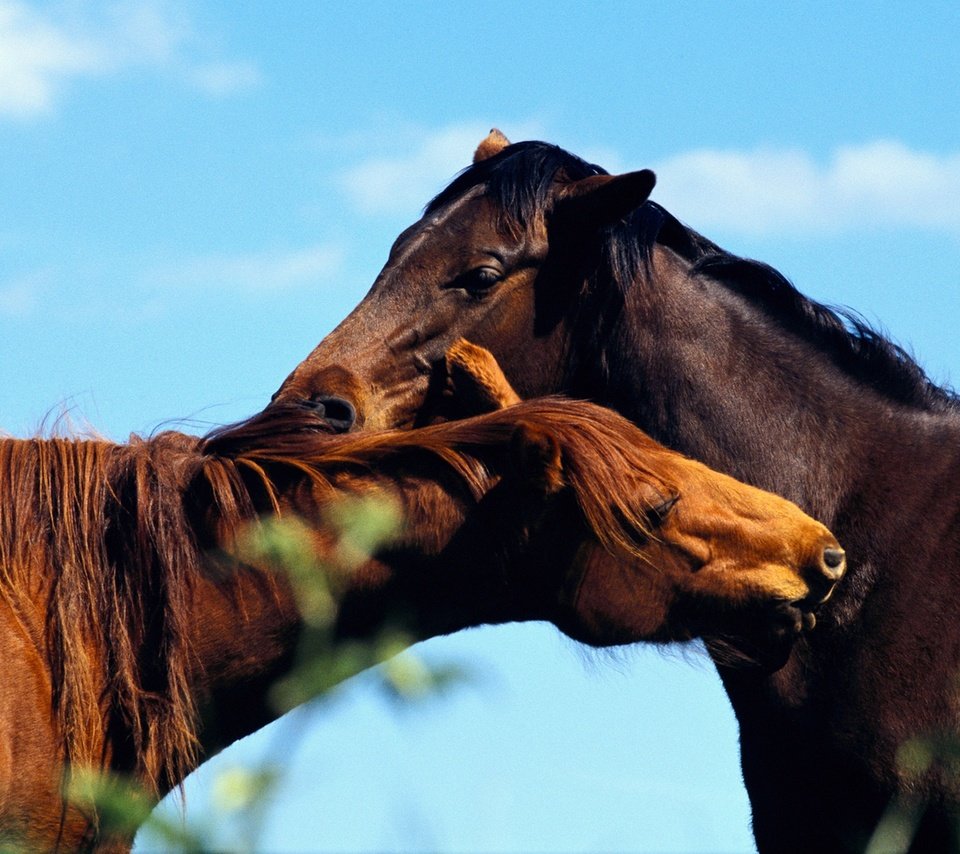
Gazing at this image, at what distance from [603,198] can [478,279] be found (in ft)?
1.89

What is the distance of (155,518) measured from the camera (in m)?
3.39

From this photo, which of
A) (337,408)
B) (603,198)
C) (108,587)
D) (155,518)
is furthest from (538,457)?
(603,198)

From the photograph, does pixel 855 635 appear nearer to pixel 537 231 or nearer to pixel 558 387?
pixel 558 387

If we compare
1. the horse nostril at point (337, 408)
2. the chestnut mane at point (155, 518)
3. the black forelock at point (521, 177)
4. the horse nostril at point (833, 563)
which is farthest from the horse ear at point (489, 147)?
the horse nostril at point (833, 563)

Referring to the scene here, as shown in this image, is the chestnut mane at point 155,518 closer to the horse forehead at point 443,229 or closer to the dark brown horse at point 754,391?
the dark brown horse at point 754,391

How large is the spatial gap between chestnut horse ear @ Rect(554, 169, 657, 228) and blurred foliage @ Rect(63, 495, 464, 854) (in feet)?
6.62

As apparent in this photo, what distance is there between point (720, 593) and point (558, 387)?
1.68m

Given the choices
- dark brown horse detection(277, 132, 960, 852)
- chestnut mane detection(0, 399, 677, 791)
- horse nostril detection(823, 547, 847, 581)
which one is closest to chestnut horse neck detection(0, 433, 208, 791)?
chestnut mane detection(0, 399, 677, 791)

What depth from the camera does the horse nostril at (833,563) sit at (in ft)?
11.1

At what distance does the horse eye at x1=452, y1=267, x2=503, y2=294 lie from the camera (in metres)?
5.03

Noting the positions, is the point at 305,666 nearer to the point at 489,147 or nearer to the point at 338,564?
the point at 338,564

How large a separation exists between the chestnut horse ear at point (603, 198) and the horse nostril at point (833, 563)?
6.60 ft

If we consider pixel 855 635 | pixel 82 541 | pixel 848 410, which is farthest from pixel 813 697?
pixel 82 541

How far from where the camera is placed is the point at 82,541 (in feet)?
11.1
